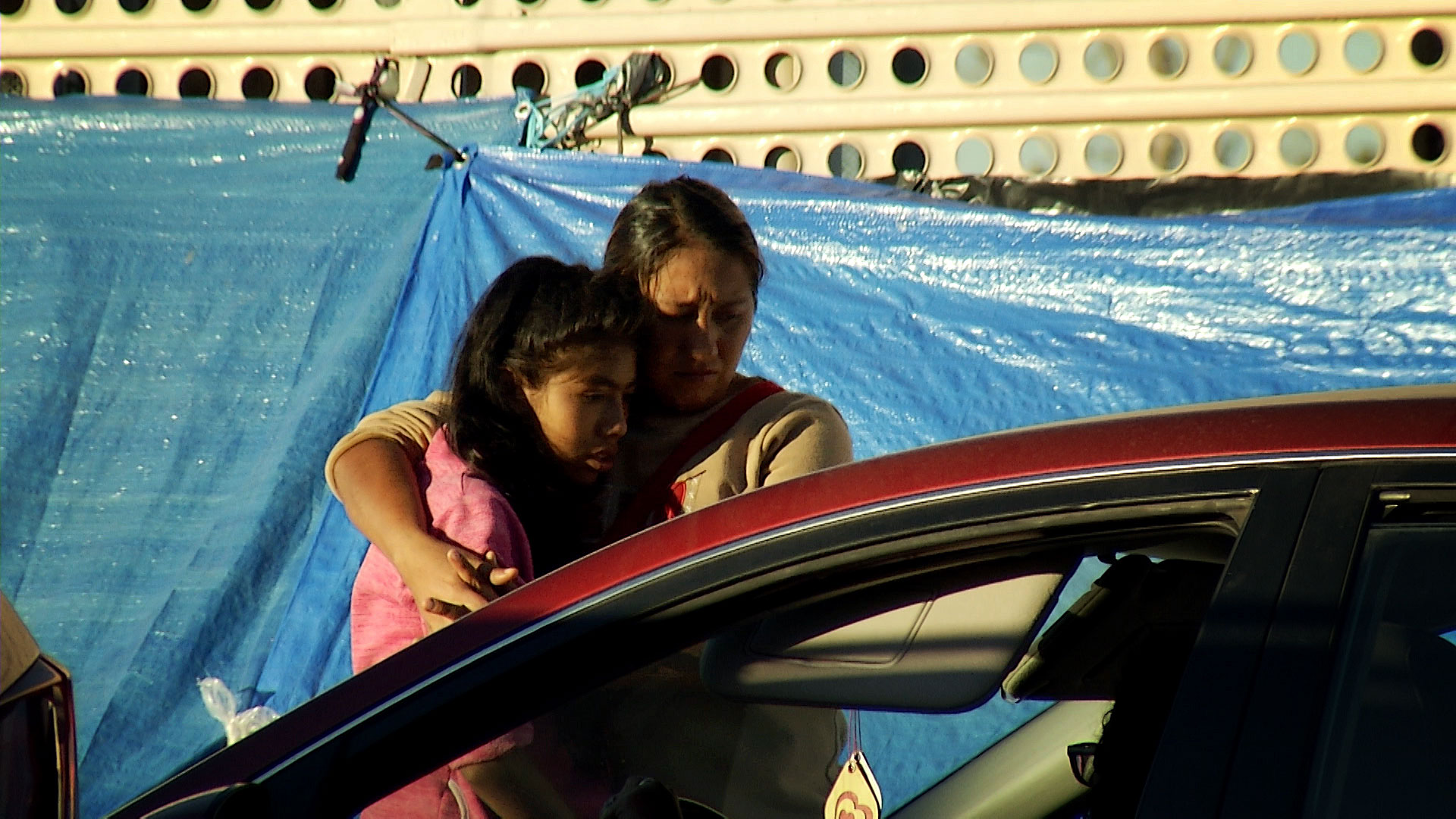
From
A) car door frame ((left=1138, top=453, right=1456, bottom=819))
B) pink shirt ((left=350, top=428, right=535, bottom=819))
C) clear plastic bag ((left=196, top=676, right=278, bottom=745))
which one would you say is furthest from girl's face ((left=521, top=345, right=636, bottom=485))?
clear plastic bag ((left=196, top=676, right=278, bottom=745))

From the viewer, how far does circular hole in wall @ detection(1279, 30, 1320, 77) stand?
4383mm

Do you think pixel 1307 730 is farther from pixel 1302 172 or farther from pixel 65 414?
pixel 65 414

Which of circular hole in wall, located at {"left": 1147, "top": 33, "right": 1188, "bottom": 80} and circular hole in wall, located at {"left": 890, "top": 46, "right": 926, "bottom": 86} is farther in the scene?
circular hole in wall, located at {"left": 890, "top": 46, "right": 926, "bottom": 86}

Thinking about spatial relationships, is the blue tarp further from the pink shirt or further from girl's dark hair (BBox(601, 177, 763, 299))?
the pink shirt

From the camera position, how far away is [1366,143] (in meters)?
4.40

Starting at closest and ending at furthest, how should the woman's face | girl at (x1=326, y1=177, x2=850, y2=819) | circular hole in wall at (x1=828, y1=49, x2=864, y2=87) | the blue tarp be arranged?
girl at (x1=326, y1=177, x2=850, y2=819) → the woman's face → the blue tarp → circular hole in wall at (x1=828, y1=49, x2=864, y2=87)

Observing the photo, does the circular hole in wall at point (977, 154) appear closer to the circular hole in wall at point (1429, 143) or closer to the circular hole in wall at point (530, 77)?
the circular hole in wall at point (1429, 143)

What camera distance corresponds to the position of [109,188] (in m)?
4.06

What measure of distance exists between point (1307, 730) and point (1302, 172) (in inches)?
126

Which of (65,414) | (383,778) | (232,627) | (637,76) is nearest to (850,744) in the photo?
(383,778)

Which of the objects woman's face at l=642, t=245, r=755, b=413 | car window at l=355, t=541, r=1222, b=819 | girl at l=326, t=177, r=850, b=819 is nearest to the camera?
car window at l=355, t=541, r=1222, b=819

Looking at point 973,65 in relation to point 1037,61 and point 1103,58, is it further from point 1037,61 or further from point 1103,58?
point 1103,58

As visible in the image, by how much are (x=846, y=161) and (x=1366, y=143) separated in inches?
63.8

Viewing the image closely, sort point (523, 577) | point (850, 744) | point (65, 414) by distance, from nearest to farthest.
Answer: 1. point (850, 744)
2. point (523, 577)
3. point (65, 414)
